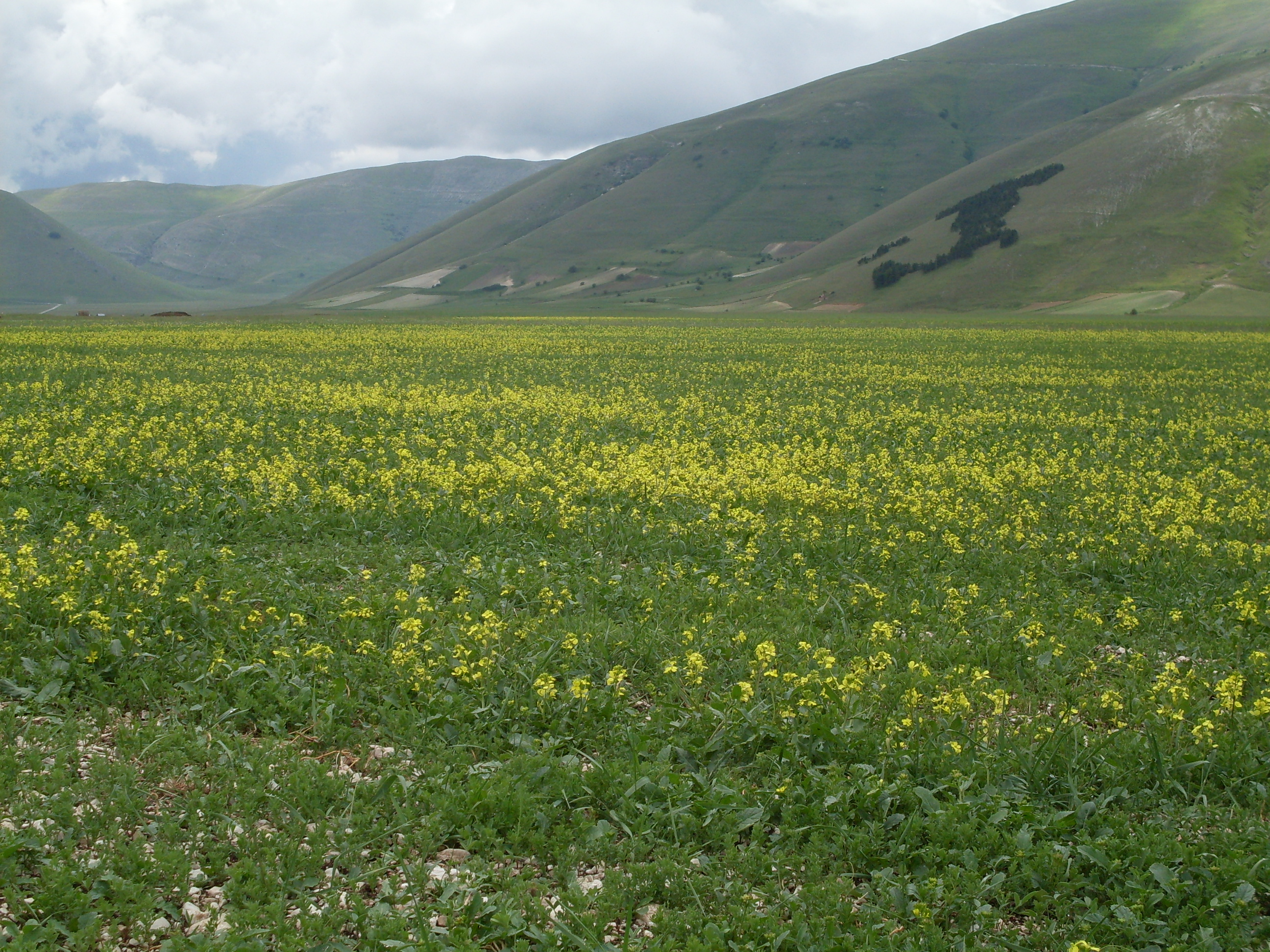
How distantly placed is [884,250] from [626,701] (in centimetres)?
16328

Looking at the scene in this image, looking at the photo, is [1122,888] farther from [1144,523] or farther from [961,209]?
[961,209]

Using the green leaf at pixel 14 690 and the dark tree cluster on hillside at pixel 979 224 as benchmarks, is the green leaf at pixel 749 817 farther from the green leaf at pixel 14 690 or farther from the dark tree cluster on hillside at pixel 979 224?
the dark tree cluster on hillside at pixel 979 224

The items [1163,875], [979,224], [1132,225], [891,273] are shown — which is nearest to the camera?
[1163,875]

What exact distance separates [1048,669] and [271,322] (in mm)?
75584

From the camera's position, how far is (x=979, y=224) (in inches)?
5792

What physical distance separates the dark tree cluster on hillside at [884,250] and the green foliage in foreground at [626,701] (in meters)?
148

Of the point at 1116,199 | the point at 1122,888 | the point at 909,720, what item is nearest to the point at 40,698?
the point at 909,720

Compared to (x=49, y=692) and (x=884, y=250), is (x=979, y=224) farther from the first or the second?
(x=49, y=692)

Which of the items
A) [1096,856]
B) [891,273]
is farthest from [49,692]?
[891,273]

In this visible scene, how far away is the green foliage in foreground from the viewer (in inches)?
215

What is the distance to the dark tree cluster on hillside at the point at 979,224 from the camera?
462 ft

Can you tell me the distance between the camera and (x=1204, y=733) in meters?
7.10

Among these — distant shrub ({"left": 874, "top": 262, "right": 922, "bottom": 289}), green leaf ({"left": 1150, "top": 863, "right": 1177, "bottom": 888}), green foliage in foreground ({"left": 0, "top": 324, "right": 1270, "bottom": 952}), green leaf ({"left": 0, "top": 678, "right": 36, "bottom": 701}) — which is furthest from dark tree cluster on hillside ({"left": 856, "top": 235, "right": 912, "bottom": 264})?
green leaf ({"left": 0, "top": 678, "right": 36, "bottom": 701})

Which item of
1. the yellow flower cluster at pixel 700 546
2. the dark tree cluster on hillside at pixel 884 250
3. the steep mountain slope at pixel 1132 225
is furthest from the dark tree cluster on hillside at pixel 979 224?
the yellow flower cluster at pixel 700 546
